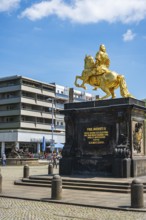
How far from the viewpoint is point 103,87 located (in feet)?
68.7

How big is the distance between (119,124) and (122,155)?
1702 millimetres

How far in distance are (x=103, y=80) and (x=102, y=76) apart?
11.4 inches

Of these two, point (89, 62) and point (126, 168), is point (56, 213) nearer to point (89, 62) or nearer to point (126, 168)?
point (126, 168)

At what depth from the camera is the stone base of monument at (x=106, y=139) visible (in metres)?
18.9

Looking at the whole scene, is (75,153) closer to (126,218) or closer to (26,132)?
(126,218)

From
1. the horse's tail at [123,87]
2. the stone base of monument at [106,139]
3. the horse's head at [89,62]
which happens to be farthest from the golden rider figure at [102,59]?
the stone base of monument at [106,139]

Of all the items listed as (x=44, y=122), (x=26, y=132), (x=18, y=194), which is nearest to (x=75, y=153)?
(x=18, y=194)

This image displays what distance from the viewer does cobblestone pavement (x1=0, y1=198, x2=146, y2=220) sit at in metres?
10.5

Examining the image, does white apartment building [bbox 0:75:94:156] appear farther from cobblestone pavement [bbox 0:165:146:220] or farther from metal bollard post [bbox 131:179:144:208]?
metal bollard post [bbox 131:179:144:208]

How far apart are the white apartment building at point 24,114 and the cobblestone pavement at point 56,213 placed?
5955cm

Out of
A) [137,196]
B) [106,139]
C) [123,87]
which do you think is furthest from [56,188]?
[123,87]

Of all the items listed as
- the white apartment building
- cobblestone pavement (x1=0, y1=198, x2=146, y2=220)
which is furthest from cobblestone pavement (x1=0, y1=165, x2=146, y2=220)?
the white apartment building

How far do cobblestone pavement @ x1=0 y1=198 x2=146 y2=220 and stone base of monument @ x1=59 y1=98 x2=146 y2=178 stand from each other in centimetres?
666

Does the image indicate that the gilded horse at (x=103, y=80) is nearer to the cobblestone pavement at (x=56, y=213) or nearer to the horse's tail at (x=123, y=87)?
Answer: the horse's tail at (x=123, y=87)
